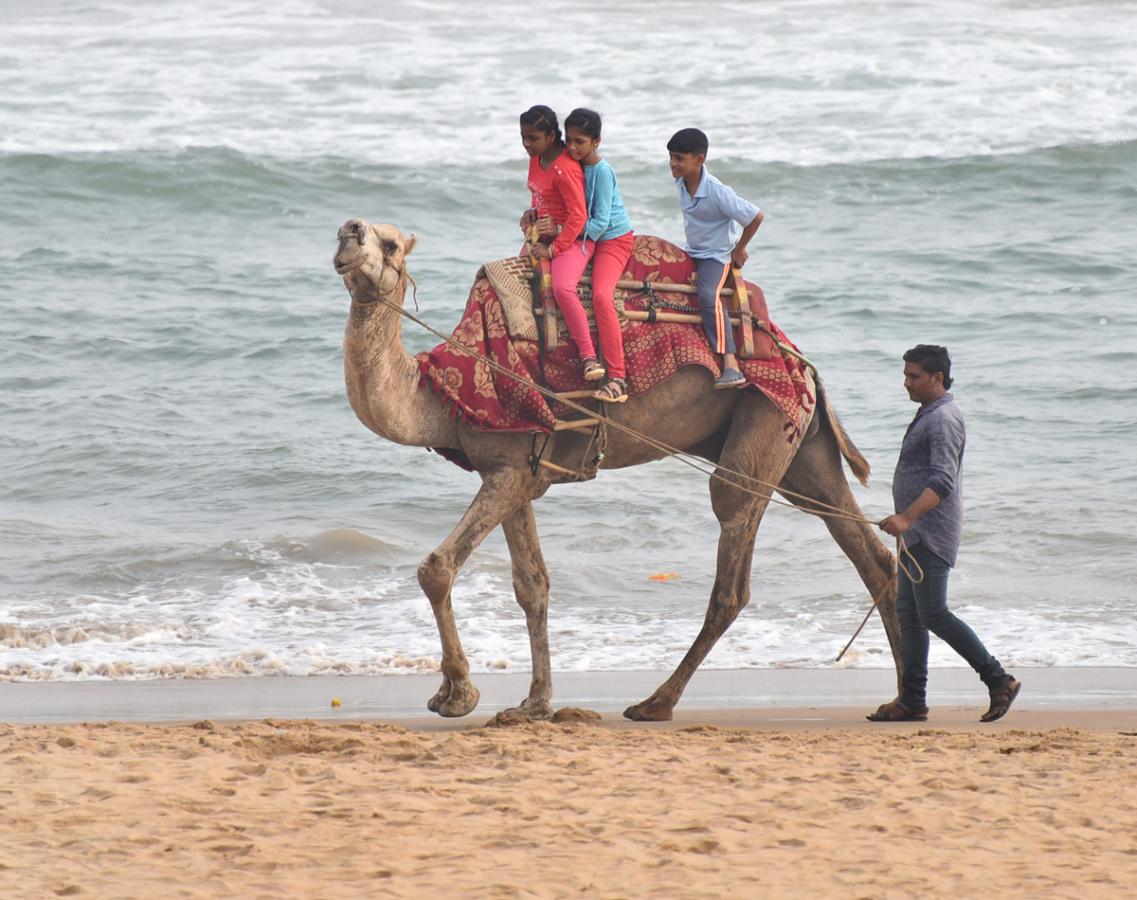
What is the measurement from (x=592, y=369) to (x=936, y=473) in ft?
4.87

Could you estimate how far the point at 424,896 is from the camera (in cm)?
456

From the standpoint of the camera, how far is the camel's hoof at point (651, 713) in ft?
24.4

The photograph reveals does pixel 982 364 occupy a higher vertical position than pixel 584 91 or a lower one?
lower

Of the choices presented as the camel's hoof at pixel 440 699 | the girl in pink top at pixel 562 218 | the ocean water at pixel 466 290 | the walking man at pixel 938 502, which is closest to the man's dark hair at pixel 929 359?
A: the walking man at pixel 938 502

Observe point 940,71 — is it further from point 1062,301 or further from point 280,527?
point 280,527

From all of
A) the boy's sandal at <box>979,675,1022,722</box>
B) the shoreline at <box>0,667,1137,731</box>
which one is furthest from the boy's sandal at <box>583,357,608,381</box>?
the boy's sandal at <box>979,675,1022,722</box>

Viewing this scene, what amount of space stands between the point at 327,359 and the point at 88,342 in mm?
2431

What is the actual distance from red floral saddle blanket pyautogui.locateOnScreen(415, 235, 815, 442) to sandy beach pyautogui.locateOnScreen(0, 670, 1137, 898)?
1.36m

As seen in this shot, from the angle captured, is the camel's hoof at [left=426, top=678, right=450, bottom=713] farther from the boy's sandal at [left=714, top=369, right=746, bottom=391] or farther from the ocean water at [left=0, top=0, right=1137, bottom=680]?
the boy's sandal at [left=714, top=369, right=746, bottom=391]

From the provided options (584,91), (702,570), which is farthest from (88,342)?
(584,91)

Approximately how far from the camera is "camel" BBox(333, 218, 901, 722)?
23.0ft

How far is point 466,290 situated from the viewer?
19219mm

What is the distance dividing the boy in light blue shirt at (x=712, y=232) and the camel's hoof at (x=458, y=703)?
67.6 inches

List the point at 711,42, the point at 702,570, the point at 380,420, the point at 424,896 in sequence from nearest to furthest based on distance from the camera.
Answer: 1. the point at 424,896
2. the point at 380,420
3. the point at 702,570
4. the point at 711,42
